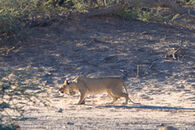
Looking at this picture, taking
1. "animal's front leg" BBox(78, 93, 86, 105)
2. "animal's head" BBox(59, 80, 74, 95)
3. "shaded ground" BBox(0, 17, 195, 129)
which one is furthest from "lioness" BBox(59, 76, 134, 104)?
"shaded ground" BBox(0, 17, 195, 129)

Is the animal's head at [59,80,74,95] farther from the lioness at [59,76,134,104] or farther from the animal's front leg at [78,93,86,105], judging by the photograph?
the animal's front leg at [78,93,86,105]

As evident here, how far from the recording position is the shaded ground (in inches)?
339

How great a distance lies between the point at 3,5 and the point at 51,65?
3.45 metres

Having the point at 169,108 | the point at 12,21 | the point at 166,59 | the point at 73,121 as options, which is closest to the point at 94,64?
the point at 166,59

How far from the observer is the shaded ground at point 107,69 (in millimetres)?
8617

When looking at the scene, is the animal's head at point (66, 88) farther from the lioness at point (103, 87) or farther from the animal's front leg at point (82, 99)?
the animal's front leg at point (82, 99)

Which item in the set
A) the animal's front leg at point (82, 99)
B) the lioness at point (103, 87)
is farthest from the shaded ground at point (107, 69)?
the lioness at point (103, 87)

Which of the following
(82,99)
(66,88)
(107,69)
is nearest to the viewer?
(82,99)

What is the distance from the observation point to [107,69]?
1374 cm

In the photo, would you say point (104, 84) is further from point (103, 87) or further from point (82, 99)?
point (82, 99)

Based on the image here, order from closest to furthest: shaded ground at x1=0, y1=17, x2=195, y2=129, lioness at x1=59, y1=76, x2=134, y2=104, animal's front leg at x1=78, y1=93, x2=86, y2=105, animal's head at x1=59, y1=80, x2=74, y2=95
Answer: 1. shaded ground at x1=0, y1=17, x2=195, y2=129
2. animal's front leg at x1=78, y1=93, x2=86, y2=105
3. lioness at x1=59, y1=76, x2=134, y2=104
4. animal's head at x1=59, y1=80, x2=74, y2=95

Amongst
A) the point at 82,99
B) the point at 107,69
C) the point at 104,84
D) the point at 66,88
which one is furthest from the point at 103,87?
the point at 107,69

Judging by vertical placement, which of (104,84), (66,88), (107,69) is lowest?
(107,69)

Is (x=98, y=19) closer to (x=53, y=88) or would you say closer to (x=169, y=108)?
(x=53, y=88)
